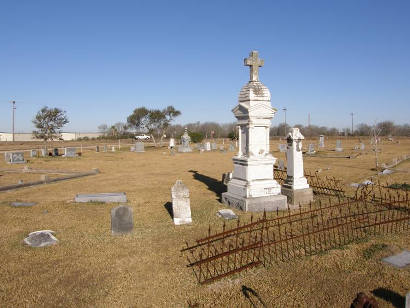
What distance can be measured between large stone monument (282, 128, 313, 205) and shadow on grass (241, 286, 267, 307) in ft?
21.6

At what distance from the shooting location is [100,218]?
9.45m

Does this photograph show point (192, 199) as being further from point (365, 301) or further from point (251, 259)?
point (365, 301)

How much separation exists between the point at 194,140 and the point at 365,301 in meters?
57.5

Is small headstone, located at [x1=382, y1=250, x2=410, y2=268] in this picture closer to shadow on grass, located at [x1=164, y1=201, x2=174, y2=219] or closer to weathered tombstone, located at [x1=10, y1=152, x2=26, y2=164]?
shadow on grass, located at [x1=164, y1=201, x2=174, y2=219]

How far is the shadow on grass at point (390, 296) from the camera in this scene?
457 cm

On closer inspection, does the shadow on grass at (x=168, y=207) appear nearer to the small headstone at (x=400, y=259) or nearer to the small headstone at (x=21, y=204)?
the small headstone at (x=21, y=204)

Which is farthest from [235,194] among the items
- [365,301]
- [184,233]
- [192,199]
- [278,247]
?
[365,301]

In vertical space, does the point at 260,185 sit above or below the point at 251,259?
above

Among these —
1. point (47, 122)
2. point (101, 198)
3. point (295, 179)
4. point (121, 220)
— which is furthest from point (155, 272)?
point (47, 122)

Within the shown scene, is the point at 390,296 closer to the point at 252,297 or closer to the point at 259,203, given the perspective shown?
the point at 252,297

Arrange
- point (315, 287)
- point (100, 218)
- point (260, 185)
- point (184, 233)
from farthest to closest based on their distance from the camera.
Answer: point (260, 185) → point (100, 218) → point (184, 233) → point (315, 287)

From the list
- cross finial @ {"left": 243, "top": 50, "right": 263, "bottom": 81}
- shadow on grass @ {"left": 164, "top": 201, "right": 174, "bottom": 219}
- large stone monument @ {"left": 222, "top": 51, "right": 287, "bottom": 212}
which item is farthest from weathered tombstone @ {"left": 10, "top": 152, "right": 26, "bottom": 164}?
cross finial @ {"left": 243, "top": 50, "right": 263, "bottom": 81}

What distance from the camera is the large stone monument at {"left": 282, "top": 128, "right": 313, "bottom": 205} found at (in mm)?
11258

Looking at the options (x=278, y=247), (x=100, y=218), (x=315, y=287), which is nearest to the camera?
(x=315, y=287)
